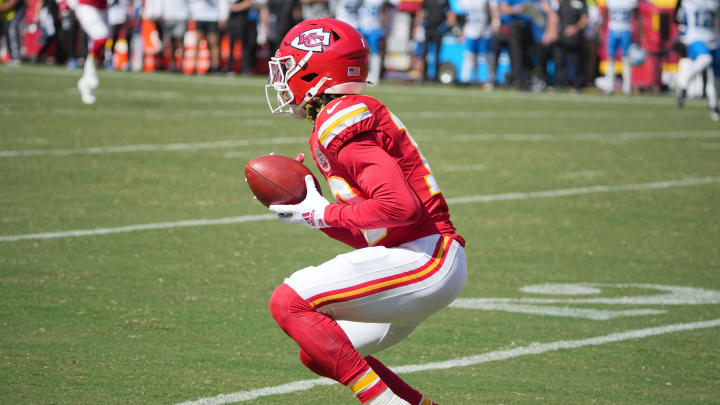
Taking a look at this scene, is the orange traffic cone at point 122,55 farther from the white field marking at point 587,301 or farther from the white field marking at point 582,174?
the white field marking at point 587,301

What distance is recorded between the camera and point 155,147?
38.0 ft

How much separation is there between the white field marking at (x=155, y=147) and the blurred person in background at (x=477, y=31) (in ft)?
37.9

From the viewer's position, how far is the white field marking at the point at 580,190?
9.76 metres

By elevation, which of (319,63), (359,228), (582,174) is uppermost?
(319,63)

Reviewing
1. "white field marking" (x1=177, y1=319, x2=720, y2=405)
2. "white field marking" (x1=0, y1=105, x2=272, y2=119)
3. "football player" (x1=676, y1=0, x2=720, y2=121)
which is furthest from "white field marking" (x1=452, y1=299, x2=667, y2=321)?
"football player" (x1=676, y1=0, x2=720, y2=121)

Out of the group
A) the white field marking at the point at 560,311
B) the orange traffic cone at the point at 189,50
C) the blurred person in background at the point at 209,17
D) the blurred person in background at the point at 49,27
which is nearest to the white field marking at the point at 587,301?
the white field marking at the point at 560,311

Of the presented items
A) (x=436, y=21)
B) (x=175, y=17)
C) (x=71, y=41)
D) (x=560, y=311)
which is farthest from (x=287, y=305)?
(x=71, y=41)

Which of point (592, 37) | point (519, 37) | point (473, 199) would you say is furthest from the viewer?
point (592, 37)

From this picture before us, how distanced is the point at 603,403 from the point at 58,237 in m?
4.11

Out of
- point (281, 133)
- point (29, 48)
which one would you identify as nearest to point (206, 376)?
point (281, 133)

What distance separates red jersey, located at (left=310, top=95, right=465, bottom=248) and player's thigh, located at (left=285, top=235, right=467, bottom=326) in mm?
90

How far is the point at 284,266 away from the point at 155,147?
4911mm

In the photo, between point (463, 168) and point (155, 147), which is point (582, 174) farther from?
point (155, 147)

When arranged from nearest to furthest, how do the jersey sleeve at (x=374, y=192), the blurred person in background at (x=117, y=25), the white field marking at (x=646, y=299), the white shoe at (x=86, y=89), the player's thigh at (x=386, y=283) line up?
the jersey sleeve at (x=374, y=192) < the player's thigh at (x=386, y=283) < the white field marking at (x=646, y=299) < the white shoe at (x=86, y=89) < the blurred person in background at (x=117, y=25)
